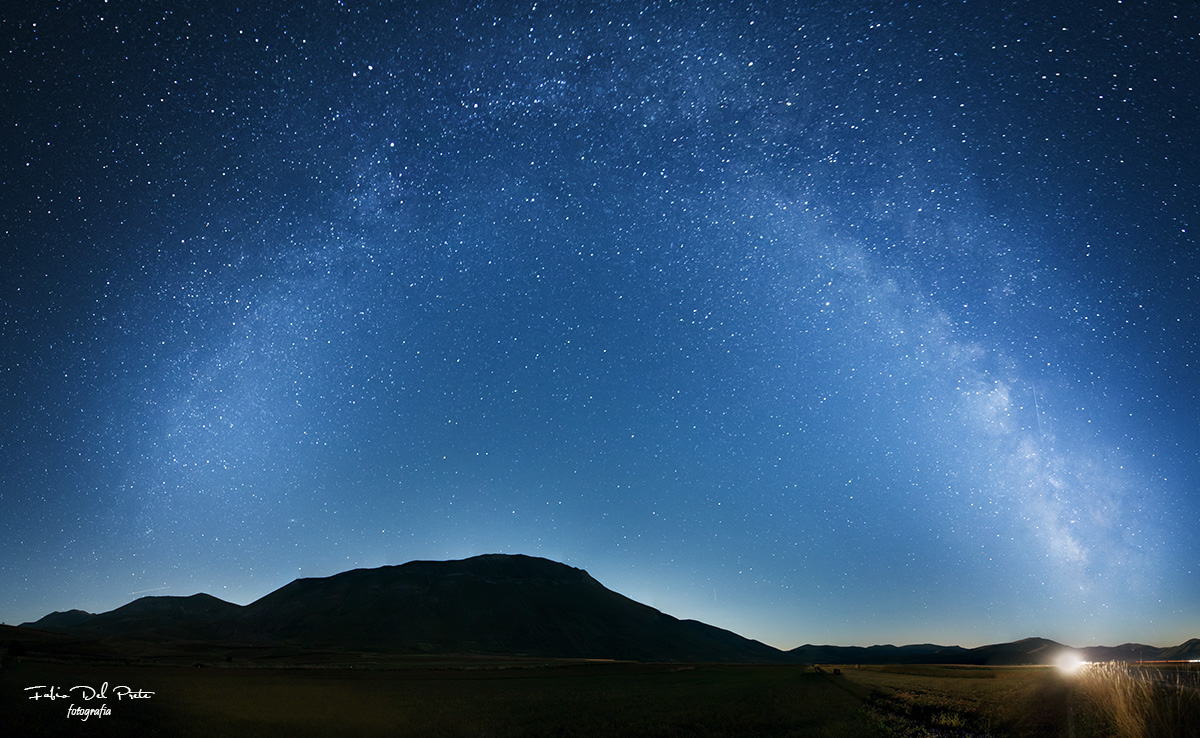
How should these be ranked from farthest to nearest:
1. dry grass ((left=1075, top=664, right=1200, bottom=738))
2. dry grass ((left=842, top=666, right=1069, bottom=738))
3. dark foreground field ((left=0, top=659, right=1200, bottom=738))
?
dry grass ((left=842, top=666, right=1069, bottom=738))
dark foreground field ((left=0, top=659, right=1200, bottom=738))
dry grass ((left=1075, top=664, right=1200, bottom=738))

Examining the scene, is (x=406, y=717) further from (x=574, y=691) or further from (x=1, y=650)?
(x=1, y=650)

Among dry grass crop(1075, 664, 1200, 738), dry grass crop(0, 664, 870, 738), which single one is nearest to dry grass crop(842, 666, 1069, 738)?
dry grass crop(0, 664, 870, 738)

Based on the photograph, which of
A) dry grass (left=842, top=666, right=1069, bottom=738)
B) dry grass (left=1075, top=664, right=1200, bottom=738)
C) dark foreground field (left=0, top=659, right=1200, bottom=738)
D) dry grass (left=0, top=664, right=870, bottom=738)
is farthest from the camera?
dry grass (left=0, top=664, right=870, bottom=738)

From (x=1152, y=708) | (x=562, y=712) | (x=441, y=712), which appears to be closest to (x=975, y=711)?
(x=1152, y=708)

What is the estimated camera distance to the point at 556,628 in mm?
198125

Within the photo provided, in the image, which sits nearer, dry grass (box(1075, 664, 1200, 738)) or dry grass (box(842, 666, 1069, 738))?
dry grass (box(1075, 664, 1200, 738))

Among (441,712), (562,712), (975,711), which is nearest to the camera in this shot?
(975,711)

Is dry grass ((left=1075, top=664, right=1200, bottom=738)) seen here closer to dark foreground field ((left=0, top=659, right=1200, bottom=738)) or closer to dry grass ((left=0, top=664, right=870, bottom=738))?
dark foreground field ((left=0, top=659, right=1200, bottom=738))

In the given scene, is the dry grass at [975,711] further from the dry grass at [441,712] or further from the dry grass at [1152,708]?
the dry grass at [1152,708]

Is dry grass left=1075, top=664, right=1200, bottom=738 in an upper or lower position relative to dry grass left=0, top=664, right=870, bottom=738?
upper

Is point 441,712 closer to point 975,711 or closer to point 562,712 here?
point 562,712

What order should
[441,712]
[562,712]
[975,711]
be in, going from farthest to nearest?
[562,712], [441,712], [975,711]

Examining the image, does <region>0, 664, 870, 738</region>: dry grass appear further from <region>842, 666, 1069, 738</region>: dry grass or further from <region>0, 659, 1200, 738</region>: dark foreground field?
<region>842, 666, 1069, 738</region>: dry grass

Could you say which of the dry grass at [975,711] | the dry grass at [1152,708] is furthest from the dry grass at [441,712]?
the dry grass at [1152,708]
